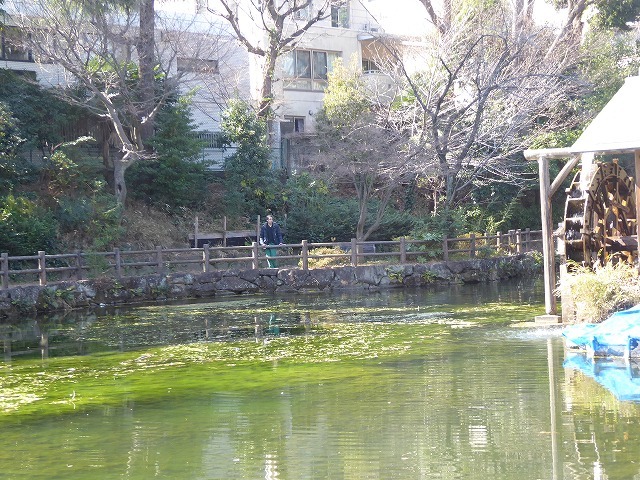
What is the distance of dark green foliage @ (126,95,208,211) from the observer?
29.8 metres

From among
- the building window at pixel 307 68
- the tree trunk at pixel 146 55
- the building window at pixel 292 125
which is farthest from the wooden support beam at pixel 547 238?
the building window at pixel 307 68

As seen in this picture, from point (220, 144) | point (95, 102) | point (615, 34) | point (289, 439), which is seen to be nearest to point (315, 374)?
point (289, 439)

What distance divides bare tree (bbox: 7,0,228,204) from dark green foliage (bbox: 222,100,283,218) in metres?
2.31

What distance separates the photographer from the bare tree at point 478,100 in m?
28.1

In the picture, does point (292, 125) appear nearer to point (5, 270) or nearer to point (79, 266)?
point (79, 266)

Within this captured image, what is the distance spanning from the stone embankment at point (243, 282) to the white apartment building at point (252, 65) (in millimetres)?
7400

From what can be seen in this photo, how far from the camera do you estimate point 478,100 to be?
28.3m

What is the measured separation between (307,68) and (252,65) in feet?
7.68

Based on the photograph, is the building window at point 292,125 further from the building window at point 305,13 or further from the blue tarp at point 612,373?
the blue tarp at point 612,373

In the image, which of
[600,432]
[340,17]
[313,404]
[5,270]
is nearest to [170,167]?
[5,270]

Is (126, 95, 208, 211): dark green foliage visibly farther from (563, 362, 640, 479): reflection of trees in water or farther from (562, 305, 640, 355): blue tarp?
(563, 362, 640, 479): reflection of trees in water

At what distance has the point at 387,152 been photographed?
92.5ft

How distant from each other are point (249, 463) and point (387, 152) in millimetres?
20744

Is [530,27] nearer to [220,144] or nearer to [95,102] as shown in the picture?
[220,144]
